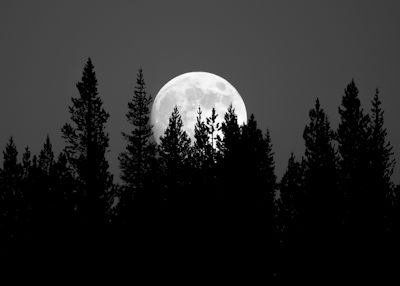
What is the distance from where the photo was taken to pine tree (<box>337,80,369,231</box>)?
115ft

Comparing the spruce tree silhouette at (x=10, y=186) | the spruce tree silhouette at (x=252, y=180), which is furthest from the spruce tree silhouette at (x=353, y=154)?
the spruce tree silhouette at (x=10, y=186)

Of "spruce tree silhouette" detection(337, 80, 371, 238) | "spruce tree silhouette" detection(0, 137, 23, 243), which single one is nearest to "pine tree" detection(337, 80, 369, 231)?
"spruce tree silhouette" detection(337, 80, 371, 238)

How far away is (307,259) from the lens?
28.7 metres

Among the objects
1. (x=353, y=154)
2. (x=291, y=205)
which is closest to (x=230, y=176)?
(x=291, y=205)

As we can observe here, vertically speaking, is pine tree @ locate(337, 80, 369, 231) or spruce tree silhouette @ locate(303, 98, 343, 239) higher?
pine tree @ locate(337, 80, 369, 231)

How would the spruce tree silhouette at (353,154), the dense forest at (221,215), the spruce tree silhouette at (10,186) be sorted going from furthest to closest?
the spruce tree silhouette at (10,186) < the spruce tree silhouette at (353,154) < the dense forest at (221,215)

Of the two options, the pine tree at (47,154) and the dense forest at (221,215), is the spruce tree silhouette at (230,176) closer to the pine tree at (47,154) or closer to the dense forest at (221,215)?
the dense forest at (221,215)

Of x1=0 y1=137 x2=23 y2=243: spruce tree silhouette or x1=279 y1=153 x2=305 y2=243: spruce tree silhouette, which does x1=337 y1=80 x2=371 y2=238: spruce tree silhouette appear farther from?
x1=0 y1=137 x2=23 y2=243: spruce tree silhouette

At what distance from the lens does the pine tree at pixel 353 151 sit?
115 feet

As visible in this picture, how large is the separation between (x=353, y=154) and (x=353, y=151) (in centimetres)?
38

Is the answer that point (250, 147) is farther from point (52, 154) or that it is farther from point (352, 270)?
point (52, 154)

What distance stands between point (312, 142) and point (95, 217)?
17.2 m

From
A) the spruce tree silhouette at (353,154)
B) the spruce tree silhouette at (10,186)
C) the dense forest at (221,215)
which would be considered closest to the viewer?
the dense forest at (221,215)

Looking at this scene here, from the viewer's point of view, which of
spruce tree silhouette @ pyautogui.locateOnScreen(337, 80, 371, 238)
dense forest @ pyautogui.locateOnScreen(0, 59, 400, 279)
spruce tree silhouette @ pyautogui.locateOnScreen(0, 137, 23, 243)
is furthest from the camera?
spruce tree silhouette @ pyautogui.locateOnScreen(0, 137, 23, 243)
